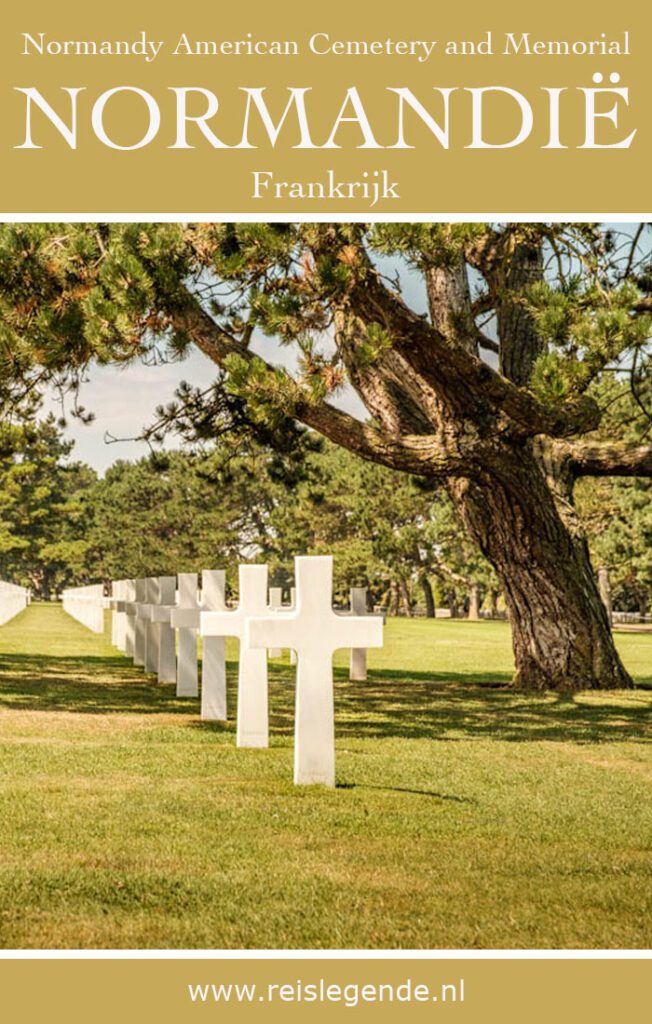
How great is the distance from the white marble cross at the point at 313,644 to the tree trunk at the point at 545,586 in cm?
673

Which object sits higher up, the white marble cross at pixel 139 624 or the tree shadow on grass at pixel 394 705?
the white marble cross at pixel 139 624

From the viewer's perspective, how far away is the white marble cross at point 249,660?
25.7 ft

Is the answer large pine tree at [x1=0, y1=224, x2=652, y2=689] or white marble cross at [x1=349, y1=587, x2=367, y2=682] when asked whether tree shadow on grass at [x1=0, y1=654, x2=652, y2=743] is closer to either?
white marble cross at [x1=349, y1=587, x2=367, y2=682]

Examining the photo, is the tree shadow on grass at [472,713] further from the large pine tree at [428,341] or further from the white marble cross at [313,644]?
the white marble cross at [313,644]

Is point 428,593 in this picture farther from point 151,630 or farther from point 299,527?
point 151,630

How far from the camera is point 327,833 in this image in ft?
17.1

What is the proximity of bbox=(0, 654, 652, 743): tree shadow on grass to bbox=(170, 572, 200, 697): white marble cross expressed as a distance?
22 centimetres

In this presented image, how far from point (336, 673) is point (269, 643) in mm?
10051

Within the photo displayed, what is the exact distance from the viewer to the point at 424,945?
12.0 feet

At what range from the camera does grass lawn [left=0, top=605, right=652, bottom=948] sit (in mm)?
3842

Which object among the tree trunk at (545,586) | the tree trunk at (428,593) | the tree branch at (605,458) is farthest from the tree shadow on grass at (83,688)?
the tree trunk at (428,593)

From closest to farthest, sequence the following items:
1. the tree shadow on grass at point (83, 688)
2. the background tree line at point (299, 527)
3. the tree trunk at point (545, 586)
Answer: the tree shadow on grass at point (83, 688), the tree trunk at point (545, 586), the background tree line at point (299, 527)

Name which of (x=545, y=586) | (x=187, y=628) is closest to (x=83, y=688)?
(x=187, y=628)

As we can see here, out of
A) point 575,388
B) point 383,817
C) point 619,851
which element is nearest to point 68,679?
point 575,388
